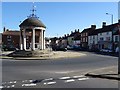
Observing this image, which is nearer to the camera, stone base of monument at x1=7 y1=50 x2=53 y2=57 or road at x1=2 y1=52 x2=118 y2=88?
road at x1=2 y1=52 x2=118 y2=88

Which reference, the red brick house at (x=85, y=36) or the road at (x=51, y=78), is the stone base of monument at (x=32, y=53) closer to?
the road at (x=51, y=78)

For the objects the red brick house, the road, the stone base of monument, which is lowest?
the road

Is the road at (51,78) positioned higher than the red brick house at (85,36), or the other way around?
the red brick house at (85,36)

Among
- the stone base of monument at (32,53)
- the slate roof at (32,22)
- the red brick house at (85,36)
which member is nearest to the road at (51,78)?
the stone base of monument at (32,53)

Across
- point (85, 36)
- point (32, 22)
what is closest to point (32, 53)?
point (32, 22)

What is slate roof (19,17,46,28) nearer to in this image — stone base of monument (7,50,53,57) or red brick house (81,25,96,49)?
stone base of monument (7,50,53,57)

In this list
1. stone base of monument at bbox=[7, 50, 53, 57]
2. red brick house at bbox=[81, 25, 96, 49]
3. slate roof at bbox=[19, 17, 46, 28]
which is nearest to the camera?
stone base of monument at bbox=[7, 50, 53, 57]

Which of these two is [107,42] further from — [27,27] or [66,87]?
[66,87]

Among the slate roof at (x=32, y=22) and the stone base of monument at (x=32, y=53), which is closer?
the stone base of monument at (x=32, y=53)

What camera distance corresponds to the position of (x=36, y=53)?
48.3 meters

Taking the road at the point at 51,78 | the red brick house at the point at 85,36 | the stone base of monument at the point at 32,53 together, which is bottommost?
the road at the point at 51,78

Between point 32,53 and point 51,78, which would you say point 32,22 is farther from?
point 51,78

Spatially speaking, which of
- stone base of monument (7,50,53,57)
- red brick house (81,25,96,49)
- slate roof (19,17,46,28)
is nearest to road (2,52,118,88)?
stone base of monument (7,50,53,57)

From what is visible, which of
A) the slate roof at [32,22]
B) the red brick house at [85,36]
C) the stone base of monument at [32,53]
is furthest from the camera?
the red brick house at [85,36]
